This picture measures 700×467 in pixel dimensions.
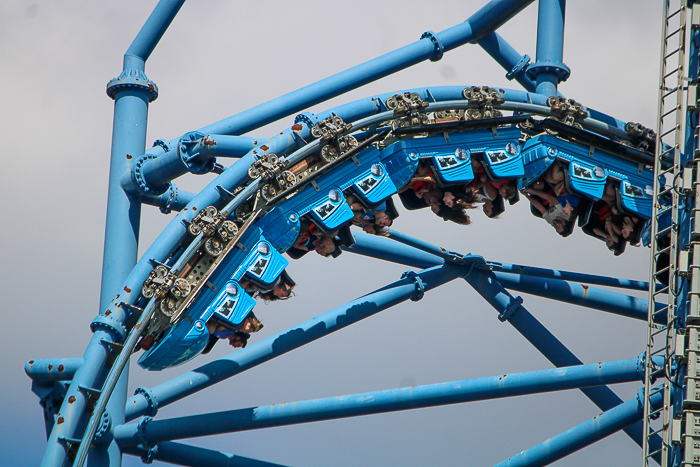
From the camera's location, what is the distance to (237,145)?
35.3 ft

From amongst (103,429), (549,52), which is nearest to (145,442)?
(103,429)

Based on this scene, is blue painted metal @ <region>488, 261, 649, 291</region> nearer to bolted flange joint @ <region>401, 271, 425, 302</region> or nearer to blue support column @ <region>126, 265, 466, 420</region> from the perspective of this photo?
bolted flange joint @ <region>401, 271, 425, 302</region>

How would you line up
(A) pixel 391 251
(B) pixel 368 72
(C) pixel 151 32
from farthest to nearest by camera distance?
(A) pixel 391 251
(B) pixel 368 72
(C) pixel 151 32

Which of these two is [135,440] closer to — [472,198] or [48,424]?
[48,424]

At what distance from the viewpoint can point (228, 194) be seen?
10.3 m

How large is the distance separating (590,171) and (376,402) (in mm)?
3748

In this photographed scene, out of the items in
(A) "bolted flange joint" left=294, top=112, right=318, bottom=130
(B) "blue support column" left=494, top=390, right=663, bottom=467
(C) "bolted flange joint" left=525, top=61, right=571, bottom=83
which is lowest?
(B) "blue support column" left=494, top=390, right=663, bottom=467

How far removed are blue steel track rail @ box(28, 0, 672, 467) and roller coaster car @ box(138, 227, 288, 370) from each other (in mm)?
401

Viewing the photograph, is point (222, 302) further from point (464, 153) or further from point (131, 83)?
point (464, 153)

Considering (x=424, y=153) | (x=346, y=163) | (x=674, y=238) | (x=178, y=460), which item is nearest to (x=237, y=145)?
(x=346, y=163)

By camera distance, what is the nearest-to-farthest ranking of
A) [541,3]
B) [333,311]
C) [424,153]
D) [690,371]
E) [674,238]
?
[690,371] < [674,238] < [424,153] < [333,311] < [541,3]

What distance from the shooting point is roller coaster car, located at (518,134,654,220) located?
38.5 feet

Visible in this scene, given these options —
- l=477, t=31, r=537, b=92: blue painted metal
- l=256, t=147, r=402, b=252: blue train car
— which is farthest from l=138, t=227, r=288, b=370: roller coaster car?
l=477, t=31, r=537, b=92: blue painted metal

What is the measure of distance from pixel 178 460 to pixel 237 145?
3.64 meters
